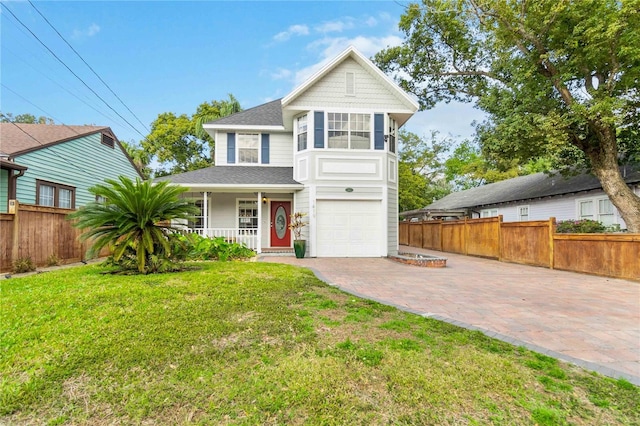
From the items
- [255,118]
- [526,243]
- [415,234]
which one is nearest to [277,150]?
[255,118]

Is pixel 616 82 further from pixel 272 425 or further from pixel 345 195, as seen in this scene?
pixel 272 425

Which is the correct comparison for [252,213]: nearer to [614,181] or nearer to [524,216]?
[614,181]

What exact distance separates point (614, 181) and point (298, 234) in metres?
11.7

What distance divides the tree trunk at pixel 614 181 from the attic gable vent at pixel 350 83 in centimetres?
907

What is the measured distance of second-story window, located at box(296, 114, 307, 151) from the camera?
12719mm

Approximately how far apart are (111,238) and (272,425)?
560 centimetres

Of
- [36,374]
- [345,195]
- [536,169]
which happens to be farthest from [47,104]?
[536,169]

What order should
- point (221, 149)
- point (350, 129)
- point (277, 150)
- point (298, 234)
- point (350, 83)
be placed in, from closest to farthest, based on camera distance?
1. point (298, 234)
2. point (350, 129)
3. point (350, 83)
4. point (221, 149)
5. point (277, 150)

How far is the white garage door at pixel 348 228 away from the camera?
12414 mm

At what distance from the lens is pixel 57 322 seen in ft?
11.7

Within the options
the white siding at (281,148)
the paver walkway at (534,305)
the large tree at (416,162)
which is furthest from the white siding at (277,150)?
the large tree at (416,162)

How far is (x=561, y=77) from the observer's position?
10.9 metres

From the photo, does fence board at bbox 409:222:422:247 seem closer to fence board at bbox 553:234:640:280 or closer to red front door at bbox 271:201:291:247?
red front door at bbox 271:201:291:247

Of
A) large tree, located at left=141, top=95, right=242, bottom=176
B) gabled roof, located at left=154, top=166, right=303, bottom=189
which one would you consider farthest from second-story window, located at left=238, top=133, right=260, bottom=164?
large tree, located at left=141, top=95, right=242, bottom=176
